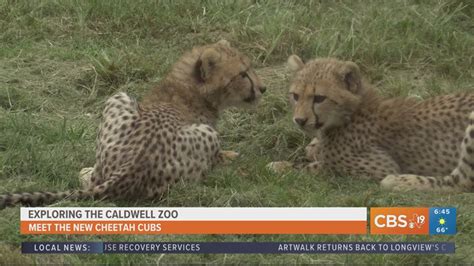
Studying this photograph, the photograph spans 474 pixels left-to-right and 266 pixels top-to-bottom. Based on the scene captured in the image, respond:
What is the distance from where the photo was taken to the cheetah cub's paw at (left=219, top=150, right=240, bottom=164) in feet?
19.4

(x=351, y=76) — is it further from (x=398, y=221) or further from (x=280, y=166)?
(x=398, y=221)

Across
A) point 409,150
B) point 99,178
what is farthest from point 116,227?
point 409,150

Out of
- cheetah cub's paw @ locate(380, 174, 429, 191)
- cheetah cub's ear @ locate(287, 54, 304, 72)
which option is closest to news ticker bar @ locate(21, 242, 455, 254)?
cheetah cub's paw @ locate(380, 174, 429, 191)

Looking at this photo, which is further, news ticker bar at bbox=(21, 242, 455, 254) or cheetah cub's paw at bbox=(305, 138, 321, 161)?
cheetah cub's paw at bbox=(305, 138, 321, 161)

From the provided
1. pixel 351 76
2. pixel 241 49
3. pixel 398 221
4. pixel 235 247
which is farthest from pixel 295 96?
pixel 235 247

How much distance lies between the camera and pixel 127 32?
295 inches

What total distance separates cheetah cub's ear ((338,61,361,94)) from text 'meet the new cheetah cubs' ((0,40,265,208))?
18.0 inches

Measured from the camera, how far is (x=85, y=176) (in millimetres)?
5605

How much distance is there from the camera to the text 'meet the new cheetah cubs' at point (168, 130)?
5.29 m

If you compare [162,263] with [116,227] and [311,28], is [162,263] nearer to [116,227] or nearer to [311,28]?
[116,227]

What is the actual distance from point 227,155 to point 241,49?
4.38ft

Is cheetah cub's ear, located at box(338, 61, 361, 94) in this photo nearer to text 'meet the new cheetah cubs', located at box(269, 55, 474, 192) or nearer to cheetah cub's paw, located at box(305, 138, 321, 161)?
text 'meet the new cheetah cubs', located at box(269, 55, 474, 192)

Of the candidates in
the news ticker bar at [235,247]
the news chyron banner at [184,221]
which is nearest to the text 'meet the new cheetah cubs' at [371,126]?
the news chyron banner at [184,221]

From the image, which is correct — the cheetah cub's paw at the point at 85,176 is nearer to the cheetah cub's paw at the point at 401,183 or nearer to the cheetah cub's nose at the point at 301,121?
the cheetah cub's nose at the point at 301,121
